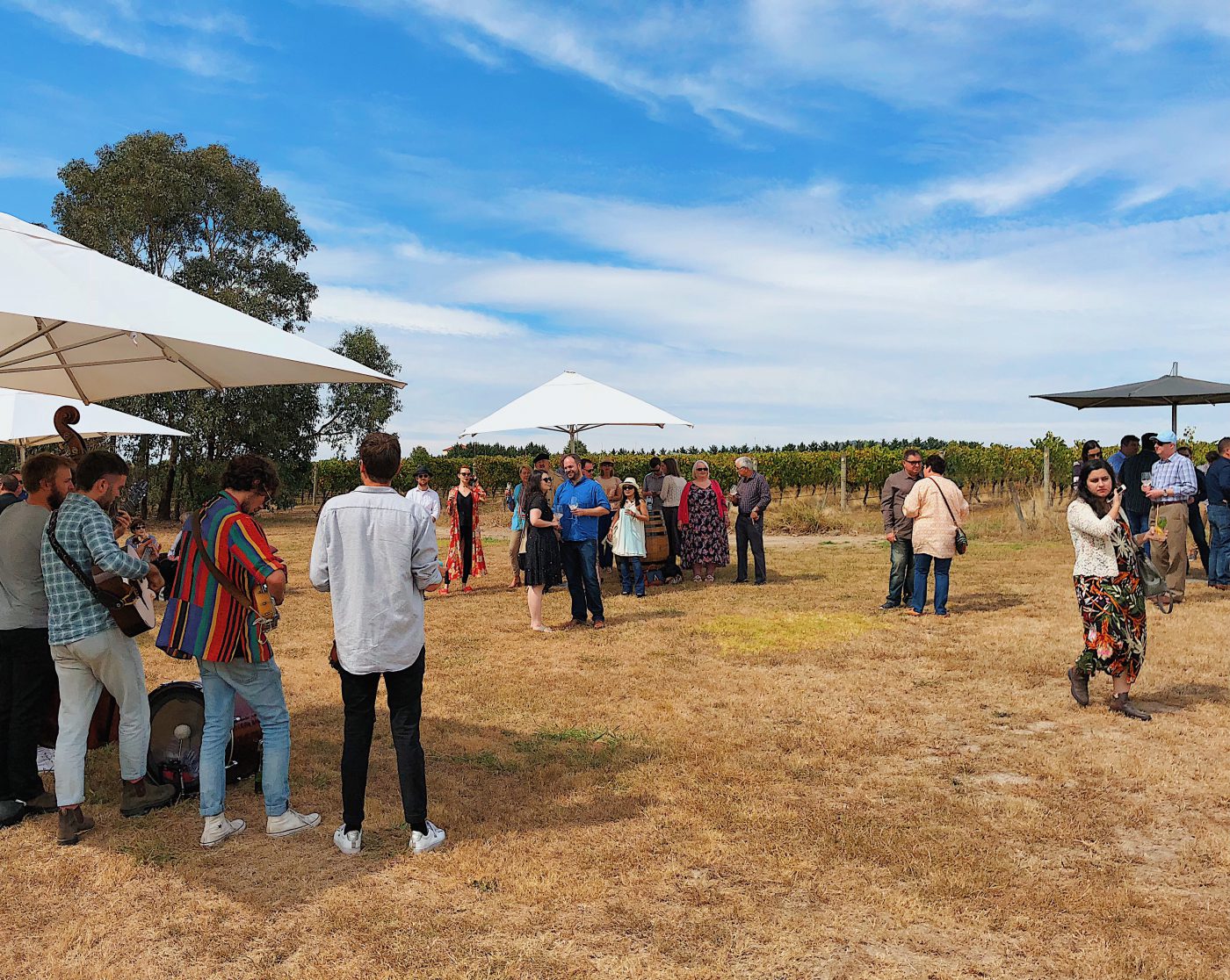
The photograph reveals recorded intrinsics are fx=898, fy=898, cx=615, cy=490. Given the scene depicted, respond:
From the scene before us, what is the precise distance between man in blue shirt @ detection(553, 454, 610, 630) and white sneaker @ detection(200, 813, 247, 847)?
4.94 meters

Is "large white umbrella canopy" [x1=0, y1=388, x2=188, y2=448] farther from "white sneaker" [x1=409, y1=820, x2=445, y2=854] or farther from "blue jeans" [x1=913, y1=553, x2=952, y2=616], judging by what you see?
"blue jeans" [x1=913, y1=553, x2=952, y2=616]

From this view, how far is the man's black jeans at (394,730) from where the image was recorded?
3730 mm

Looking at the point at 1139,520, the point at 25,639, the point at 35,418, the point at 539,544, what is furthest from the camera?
the point at 1139,520

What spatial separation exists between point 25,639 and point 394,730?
72.6 inches

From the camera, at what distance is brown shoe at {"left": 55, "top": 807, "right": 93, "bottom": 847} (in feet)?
13.2

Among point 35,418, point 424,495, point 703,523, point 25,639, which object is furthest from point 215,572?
point 703,523

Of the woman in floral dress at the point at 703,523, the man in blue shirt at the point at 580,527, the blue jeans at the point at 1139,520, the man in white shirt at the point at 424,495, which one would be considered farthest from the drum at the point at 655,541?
the blue jeans at the point at 1139,520

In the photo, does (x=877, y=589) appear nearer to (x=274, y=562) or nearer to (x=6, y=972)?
(x=274, y=562)

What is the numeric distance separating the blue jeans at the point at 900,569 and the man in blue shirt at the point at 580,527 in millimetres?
3160

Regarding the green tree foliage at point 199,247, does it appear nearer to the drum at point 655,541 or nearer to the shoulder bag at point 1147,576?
the drum at point 655,541

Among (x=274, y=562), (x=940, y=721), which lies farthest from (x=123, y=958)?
(x=940, y=721)

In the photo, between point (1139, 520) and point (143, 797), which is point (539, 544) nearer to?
point (143, 797)

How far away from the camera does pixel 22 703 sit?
167 inches

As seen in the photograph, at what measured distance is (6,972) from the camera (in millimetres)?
3041
